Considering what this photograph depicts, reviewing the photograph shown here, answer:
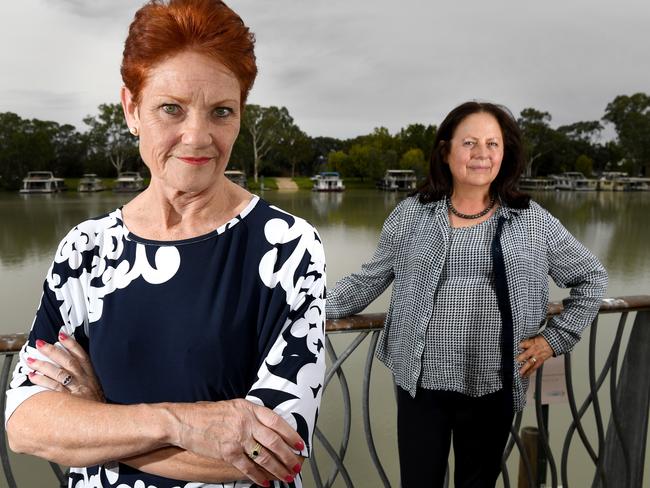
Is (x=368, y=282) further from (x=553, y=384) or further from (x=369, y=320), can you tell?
(x=553, y=384)

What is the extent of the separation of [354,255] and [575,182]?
155ft

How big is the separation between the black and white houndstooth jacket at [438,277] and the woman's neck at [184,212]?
2.43ft

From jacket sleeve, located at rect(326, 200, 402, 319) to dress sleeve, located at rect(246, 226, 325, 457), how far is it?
2.36ft

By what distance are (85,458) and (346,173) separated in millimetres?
60265

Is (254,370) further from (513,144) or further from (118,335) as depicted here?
(513,144)

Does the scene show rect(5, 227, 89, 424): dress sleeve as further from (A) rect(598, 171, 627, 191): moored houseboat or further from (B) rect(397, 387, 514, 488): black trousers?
(A) rect(598, 171, 627, 191): moored houseboat

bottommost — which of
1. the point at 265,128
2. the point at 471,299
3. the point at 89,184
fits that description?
the point at 89,184

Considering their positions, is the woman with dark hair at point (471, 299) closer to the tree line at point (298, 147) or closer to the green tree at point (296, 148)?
the tree line at point (298, 147)

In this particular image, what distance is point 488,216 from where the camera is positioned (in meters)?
1.67

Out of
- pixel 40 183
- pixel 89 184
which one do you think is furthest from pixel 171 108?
pixel 89 184

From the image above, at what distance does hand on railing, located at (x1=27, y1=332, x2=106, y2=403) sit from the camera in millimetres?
982

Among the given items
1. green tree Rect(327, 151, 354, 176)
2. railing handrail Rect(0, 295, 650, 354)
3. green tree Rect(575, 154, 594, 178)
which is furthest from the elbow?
green tree Rect(575, 154, 594, 178)

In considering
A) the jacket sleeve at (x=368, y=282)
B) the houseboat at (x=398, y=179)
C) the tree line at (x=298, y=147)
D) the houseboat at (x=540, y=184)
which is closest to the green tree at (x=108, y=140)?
the tree line at (x=298, y=147)

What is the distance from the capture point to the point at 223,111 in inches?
38.9
